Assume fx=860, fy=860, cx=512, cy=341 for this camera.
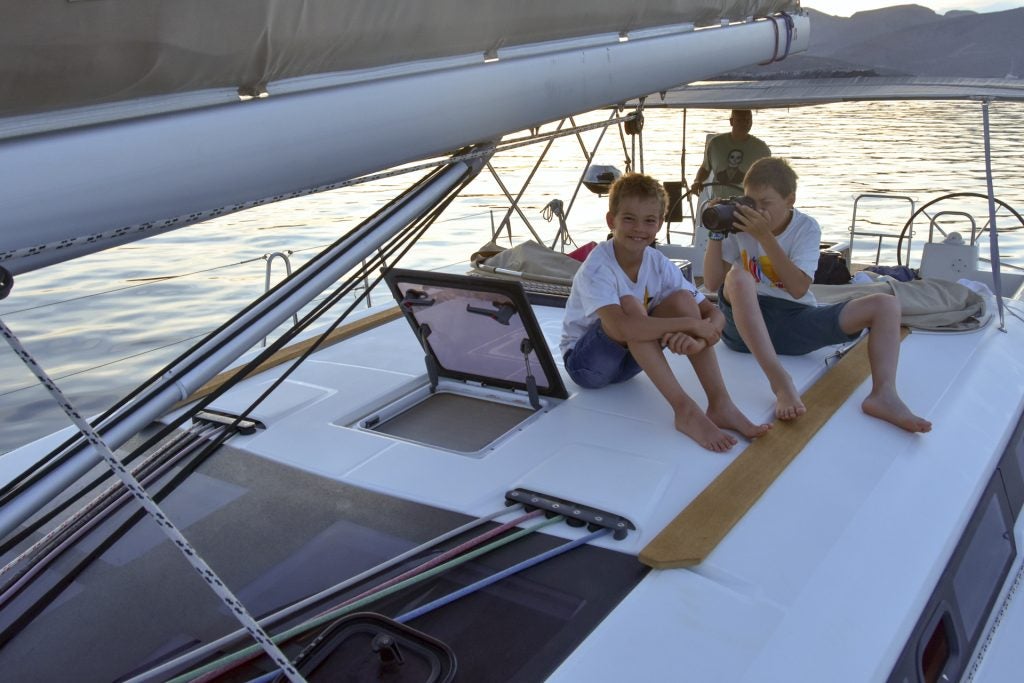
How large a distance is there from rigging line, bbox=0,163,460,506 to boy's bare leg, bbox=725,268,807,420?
1642 mm

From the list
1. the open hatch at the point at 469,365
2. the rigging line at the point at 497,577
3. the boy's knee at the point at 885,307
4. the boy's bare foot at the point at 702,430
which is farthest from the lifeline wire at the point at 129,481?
the boy's knee at the point at 885,307

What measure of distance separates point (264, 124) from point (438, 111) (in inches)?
13.1

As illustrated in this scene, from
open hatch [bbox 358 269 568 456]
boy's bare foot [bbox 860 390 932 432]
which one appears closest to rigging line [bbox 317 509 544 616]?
open hatch [bbox 358 269 568 456]

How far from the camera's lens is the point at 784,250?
323cm

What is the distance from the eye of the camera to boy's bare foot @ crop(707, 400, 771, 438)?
8.48 feet

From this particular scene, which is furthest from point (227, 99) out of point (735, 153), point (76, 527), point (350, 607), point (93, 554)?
point (735, 153)

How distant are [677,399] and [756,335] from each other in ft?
1.68

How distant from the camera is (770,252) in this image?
3080 millimetres

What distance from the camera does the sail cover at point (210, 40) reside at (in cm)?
95

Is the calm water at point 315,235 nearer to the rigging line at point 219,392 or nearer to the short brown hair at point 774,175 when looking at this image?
the rigging line at point 219,392

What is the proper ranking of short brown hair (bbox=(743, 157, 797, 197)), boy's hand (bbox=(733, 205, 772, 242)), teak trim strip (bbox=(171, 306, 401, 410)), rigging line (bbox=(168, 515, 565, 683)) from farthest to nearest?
teak trim strip (bbox=(171, 306, 401, 410)), short brown hair (bbox=(743, 157, 797, 197)), boy's hand (bbox=(733, 205, 772, 242)), rigging line (bbox=(168, 515, 565, 683))

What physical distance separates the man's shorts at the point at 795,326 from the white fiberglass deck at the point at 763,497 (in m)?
0.08

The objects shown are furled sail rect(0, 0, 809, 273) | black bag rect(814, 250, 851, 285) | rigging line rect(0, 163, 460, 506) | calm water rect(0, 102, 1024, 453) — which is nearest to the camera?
furled sail rect(0, 0, 809, 273)

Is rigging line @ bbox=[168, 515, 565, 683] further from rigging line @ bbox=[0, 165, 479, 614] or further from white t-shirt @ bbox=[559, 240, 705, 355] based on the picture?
white t-shirt @ bbox=[559, 240, 705, 355]
